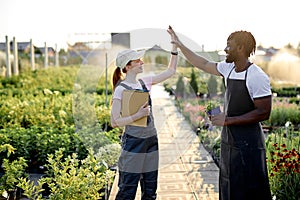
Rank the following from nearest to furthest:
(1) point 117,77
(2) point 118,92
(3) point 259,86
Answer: (3) point 259,86 < (2) point 118,92 < (1) point 117,77

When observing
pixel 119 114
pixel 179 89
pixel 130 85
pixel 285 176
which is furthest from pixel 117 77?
pixel 179 89

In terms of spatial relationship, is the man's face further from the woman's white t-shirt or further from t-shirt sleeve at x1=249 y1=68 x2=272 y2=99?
the woman's white t-shirt

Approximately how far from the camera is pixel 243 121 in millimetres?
2141

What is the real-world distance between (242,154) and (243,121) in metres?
0.20

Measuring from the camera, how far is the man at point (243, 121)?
2.11m

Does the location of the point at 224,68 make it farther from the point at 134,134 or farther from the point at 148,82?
the point at 134,134

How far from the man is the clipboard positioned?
39 centimetres

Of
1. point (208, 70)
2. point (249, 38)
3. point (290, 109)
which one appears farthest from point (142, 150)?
point (290, 109)

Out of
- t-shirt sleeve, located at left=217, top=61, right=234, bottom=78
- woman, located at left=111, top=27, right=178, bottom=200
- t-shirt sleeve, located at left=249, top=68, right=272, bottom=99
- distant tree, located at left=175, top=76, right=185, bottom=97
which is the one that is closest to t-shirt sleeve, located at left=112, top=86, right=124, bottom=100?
woman, located at left=111, top=27, right=178, bottom=200

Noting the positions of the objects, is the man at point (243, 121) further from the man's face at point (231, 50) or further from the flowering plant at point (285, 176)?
the flowering plant at point (285, 176)

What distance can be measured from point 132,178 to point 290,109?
19.9 ft

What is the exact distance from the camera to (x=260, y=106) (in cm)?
209

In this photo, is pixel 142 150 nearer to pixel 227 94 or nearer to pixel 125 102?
pixel 125 102

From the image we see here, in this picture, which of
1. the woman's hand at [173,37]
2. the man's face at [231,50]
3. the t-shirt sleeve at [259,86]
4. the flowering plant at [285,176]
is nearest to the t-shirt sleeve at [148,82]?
the woman's hand at [173,37]
